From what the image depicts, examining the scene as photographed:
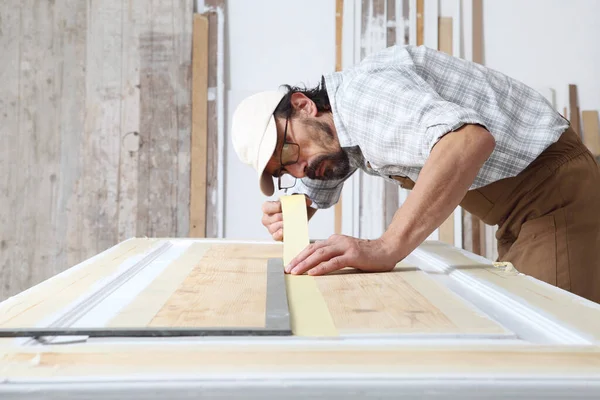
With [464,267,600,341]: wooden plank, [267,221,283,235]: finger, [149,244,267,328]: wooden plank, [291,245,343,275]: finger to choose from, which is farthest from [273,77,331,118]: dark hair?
[464,267,600,341]: wooden plank

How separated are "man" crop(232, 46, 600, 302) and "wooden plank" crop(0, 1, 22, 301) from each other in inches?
93.6

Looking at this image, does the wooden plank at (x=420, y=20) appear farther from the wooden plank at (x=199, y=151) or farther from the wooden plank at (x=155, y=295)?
the wooden plank at (x=155, y=295)

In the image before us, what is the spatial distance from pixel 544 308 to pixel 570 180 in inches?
36.7

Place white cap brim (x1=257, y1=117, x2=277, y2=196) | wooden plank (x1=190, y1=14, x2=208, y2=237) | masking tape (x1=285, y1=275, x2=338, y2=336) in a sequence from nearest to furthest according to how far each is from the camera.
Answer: masking tape (x1=285, y1=275, x2=338, y2=336) < white cap brim (x1=257, y1=117, x2=277, y2=196) < wooden plank (x1=190, y1=14, x2=208, y2=237)

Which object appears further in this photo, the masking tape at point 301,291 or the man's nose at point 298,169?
the man's nose at point 298,169

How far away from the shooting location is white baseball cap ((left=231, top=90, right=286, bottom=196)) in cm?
189

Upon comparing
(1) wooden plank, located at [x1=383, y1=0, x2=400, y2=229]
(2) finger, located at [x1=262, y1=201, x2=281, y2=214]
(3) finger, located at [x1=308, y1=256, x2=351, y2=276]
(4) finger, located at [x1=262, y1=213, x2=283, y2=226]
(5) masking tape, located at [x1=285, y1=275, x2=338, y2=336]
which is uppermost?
(1) wooden plank, located at [x1=383, y1=0, x2=400, y2=229]

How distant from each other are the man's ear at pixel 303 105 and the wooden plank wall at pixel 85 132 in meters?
1.91

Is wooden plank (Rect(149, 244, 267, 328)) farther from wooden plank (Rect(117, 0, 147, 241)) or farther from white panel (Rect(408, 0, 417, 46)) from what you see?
white panel (Rect(408, 0, 417, 46))

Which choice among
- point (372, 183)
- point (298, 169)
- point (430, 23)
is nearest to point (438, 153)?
point (298, 169)

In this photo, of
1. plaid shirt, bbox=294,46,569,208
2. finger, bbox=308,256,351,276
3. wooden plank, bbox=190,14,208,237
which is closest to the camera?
finger, bbox=308,256,351,276

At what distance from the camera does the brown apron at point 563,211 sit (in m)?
1.78

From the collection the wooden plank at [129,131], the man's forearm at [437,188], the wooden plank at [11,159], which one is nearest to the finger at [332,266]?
the man's forearm at [437,188]

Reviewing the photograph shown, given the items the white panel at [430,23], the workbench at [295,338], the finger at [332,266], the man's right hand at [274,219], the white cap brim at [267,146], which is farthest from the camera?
the white panel at [430,23]
